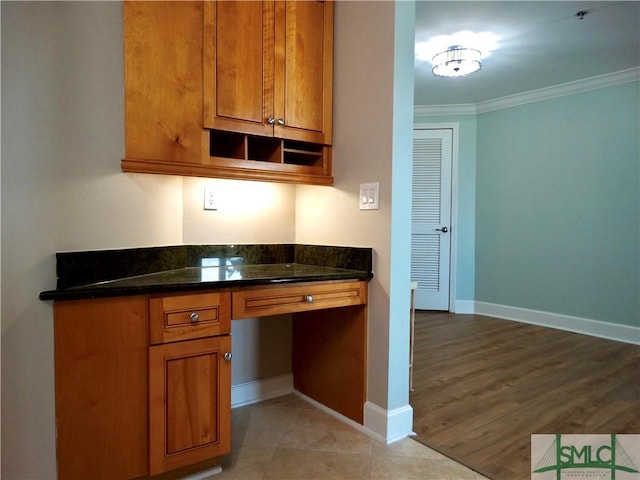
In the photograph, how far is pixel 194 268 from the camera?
203cm

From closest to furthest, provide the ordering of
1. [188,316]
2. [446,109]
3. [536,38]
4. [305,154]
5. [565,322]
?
[188,316]
[305,154]
[536,38]
[565,322]
[446,109]

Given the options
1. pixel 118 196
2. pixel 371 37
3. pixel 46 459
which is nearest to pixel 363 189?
pixel 371 37

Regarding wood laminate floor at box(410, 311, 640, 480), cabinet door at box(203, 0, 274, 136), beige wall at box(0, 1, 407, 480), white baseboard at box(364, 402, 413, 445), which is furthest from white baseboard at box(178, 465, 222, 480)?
cabinet door at box(203, 0, 274, 136)

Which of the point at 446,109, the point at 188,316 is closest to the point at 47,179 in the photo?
the point at 188,316

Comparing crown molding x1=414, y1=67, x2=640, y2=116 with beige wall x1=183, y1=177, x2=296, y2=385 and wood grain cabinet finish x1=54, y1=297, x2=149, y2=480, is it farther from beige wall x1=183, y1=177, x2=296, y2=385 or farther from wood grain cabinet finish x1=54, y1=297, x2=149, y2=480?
wood grain cabinet finish x1=54, y1=297, x2=149, y2=480

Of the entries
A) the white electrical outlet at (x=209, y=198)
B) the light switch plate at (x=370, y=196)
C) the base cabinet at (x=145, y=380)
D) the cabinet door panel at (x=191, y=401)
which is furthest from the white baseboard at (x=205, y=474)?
the light switch plate at (x=370, y=196)

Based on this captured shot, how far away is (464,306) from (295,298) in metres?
3.56

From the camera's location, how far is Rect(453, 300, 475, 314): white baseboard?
189 inches

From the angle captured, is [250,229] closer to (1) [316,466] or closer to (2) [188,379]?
(2) [188,379]

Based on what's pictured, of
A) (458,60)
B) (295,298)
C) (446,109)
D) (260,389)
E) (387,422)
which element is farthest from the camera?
(446,109)

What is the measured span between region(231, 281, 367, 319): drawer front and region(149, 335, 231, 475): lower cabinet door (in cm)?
15

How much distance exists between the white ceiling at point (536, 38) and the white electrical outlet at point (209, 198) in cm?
174

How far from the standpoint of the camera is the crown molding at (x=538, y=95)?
3654 millimetres

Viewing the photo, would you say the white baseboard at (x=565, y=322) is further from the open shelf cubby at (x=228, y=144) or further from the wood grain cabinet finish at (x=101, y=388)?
the wood grain cabinet finish at (x=101, y=388)
